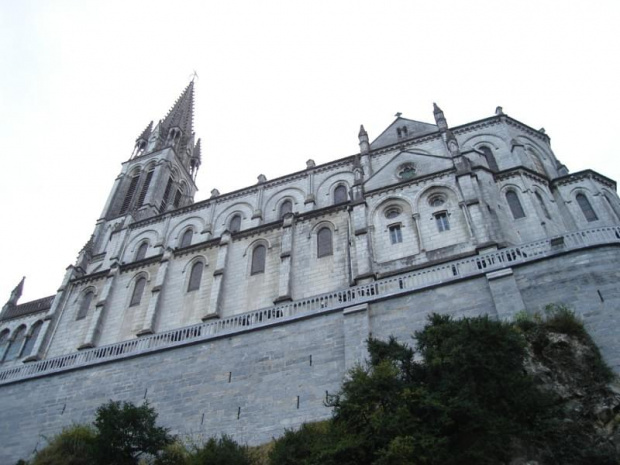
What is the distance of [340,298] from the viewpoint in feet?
78.7

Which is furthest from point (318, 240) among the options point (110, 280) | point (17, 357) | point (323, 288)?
point (17, 357)

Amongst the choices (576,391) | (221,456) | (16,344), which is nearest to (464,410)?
(576,391)

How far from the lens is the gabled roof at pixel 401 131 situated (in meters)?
37.3

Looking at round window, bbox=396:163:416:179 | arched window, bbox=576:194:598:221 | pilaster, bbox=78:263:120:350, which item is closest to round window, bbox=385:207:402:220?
round window, bbox=396:163:416:179

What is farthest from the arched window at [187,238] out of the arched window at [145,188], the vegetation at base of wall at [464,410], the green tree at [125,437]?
the vegetation at base of wall at [464,410]

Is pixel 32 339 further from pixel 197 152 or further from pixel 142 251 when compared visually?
pixel 197 152

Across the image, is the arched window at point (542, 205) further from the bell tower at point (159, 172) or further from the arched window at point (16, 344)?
the arched window at point (16, 344)

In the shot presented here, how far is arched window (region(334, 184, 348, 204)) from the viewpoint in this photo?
36.9 m

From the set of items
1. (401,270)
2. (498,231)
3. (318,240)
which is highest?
(318,240)

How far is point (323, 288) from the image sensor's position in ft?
96.9

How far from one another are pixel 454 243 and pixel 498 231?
7.50 feet

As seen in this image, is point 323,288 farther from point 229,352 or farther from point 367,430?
point 367,430

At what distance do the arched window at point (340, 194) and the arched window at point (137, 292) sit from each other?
14.1m

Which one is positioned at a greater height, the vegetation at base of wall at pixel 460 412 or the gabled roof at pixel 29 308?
the gabled roof at pixel 29 308
